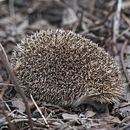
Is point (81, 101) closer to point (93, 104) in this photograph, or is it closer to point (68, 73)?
point (93, 104)

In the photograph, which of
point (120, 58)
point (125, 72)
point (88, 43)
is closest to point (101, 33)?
point (120, 58)

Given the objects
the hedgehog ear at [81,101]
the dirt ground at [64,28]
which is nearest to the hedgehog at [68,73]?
the hedgehog ear at [81,101]

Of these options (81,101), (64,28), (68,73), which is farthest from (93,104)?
(64,28)

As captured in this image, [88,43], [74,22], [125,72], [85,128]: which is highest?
[74,22]

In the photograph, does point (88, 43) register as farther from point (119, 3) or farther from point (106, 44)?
point (119, 3)

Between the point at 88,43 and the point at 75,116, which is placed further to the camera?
the point at 88,43
